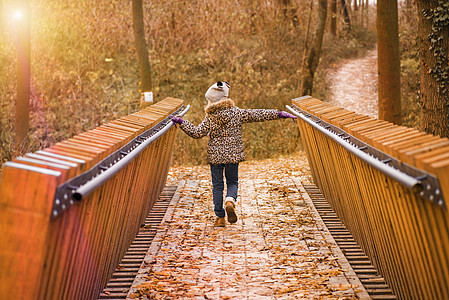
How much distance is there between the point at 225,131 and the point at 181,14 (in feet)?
58.0

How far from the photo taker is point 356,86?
2323 cm

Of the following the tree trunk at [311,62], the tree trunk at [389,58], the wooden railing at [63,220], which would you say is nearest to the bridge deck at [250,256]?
the wooden railing at [63,220]

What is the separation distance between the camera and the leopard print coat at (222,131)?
6691 millimetres

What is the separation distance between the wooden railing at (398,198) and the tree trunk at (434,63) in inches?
112

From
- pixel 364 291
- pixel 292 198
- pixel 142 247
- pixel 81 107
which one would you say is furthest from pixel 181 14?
pixel 364 291

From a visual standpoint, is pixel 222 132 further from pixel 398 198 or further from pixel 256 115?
pixel 398 198

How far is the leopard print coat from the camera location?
669 centimetres

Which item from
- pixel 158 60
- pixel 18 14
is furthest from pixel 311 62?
pixel 18 14

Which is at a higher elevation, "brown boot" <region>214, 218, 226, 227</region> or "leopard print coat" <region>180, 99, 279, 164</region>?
"leopard print coat" <region>180, 99, 279, 164</region>

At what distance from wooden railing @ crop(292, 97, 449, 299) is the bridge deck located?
0.41 metres

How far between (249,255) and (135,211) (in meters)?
1.27

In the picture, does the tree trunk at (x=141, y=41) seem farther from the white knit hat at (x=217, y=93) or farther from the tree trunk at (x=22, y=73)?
the white knit hat at (x=217, y=93)

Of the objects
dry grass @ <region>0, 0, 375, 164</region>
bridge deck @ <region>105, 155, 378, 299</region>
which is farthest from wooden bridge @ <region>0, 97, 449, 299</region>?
dry grass @ <region>0, 0, 375, 164</region>

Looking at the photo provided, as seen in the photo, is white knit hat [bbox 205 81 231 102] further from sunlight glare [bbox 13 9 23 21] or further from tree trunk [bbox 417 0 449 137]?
sunlight glare [bbox 13 9 23 21]
